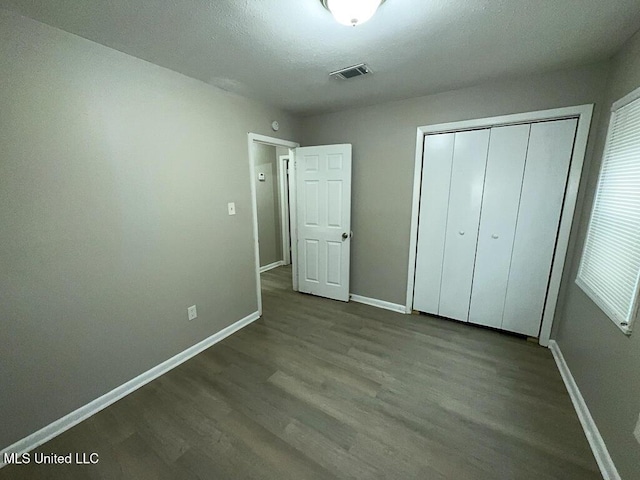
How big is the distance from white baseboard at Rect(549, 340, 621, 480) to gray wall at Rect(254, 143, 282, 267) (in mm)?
3933

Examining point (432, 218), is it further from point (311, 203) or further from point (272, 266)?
point (272, 266)

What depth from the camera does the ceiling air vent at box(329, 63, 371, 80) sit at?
1.88 meters

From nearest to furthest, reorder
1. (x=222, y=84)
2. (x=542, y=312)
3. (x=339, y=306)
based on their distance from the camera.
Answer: (x=222, y=84) → (x=542, y=312) → (x=339, y=306)

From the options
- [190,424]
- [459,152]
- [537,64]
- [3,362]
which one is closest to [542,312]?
[459,152]

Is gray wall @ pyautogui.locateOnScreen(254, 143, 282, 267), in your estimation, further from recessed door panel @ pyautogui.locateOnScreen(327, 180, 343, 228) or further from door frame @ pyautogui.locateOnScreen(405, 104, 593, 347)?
door frame @ pyautogui.locateOnScreen(405, 104, 593, 347)

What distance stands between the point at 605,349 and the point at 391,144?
2278 mm

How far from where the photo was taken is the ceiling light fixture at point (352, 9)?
116 cm

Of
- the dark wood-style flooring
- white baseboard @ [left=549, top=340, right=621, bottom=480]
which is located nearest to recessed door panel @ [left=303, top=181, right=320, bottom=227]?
the dark wood-style flooring

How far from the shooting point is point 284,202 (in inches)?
180

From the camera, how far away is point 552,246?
2.21 m

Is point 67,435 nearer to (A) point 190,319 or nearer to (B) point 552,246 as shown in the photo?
(A) point 190,319

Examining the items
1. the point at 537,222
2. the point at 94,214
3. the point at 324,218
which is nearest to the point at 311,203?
the point at 324,218

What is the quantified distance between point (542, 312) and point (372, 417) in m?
1.90

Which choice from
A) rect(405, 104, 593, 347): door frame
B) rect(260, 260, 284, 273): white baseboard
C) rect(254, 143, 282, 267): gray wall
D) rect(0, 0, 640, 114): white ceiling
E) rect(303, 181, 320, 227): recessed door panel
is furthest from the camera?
rect(260, 260, 284, 273): white baseboard
